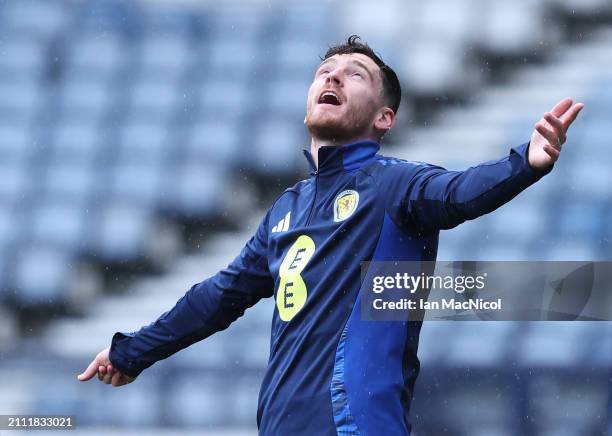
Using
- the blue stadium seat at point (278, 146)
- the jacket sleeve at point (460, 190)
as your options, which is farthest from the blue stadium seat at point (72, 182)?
the jacket sleeve at point (460, 190)

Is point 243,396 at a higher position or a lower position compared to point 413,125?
lower

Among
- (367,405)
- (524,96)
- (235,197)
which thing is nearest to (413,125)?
(524,96)

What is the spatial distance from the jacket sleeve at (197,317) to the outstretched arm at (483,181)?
1.55 feet

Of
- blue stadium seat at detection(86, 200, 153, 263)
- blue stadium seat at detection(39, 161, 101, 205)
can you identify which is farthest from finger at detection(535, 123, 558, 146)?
blue stadium seat at detection(39, 161, 101, 205)

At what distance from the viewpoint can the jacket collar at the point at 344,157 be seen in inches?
80.2

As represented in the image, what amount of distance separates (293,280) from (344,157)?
10.5 inches

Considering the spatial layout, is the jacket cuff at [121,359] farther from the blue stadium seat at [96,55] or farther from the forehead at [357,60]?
the blue stadium seat at [96,55]

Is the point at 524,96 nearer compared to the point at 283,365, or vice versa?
the point at 283,365

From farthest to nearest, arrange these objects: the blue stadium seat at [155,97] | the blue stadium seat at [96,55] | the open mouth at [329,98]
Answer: the blue stadium seat at [96,55]
the blue stadium seat at [155,97]
the open mouth at [329,98]

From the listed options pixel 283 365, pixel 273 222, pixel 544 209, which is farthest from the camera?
pixel 544 209

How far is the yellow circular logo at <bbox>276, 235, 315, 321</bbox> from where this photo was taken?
1928 mm

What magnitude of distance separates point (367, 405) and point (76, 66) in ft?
13.6

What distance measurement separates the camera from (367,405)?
1.78 meters

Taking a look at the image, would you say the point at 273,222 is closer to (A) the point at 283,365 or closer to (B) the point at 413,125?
(A) the point at 283,365
